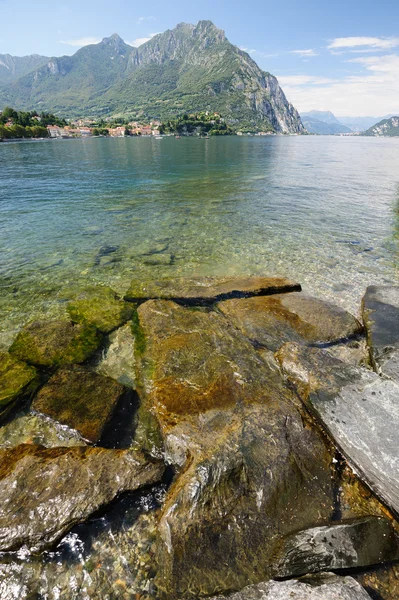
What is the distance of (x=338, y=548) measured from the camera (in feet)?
13.6

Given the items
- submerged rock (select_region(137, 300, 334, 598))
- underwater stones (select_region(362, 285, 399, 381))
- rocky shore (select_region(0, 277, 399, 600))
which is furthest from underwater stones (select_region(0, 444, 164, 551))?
underwater stones (select_region(362, 285, 399, 381))

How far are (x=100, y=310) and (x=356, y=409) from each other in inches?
338

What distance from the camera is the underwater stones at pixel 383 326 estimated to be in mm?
7539

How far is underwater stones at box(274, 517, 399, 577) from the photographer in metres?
4.05

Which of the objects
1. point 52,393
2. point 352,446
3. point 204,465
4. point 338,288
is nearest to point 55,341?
point 52,393

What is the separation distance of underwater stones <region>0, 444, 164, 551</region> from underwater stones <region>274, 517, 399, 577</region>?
234 centimetres

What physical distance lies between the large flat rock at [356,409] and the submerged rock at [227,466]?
0.49 metres

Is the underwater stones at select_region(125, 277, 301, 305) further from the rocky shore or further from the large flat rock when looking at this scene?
the large flat rock

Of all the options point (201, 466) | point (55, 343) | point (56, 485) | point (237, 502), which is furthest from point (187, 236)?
point (237, 502)

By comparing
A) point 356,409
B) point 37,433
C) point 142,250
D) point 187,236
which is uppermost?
point 187,236

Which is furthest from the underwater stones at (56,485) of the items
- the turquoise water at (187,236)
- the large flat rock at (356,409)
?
the turquoise water at (187,236)

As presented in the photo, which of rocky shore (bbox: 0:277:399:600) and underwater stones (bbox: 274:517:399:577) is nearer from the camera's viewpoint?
underwater stones (bbox: 274:517:399:577)

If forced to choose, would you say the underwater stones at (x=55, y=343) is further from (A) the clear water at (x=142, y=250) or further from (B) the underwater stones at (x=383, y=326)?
(B) the underwater stones at (x=383, y=326)

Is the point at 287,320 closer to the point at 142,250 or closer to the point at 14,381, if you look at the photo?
the point at 14,381
